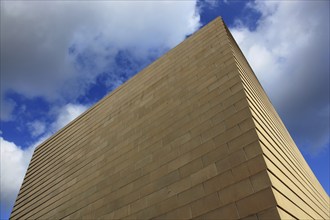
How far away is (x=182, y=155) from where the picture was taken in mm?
3840

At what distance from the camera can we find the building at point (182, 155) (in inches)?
117

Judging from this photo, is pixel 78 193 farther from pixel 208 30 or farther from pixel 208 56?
pixel 208 30

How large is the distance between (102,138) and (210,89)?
3.25 meters

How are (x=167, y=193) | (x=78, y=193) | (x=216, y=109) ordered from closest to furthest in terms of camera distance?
1. (x=167, y=193)
2. (x=216, y=109)
3. (x=78, y=193)

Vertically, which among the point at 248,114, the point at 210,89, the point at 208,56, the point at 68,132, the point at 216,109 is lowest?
the point at 248,114

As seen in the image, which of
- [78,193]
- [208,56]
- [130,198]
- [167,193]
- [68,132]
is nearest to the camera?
[167,193]

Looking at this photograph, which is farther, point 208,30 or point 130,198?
point 208,30

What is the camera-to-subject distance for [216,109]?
12.7ft

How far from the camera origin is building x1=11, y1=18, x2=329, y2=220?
2.96 m

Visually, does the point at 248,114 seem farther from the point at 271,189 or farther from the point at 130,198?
the point at 130,198

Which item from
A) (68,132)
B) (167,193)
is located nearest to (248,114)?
→ (167,193)

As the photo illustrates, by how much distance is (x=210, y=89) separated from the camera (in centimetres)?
428

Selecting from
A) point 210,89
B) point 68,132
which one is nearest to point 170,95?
point 210,89

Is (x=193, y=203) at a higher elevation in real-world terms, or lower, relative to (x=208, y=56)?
lower
